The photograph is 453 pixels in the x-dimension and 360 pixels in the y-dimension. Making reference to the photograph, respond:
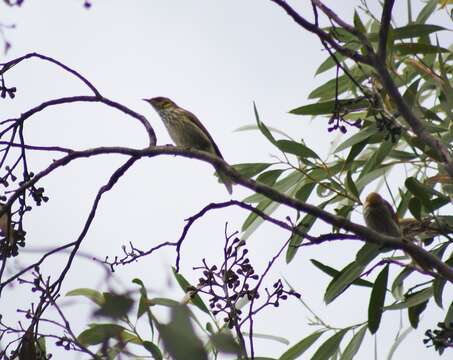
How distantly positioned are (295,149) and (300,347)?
106cm

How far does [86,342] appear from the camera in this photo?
3189 millimetres

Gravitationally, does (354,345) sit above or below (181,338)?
above

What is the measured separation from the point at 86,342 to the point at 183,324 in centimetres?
175

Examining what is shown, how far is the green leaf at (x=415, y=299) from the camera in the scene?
12.4 feet

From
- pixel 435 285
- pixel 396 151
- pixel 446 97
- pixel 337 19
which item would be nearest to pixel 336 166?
pixel 396 151

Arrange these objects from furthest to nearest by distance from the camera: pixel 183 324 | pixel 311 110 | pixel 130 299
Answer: pixel 311 110
pixel 130 299
pixel 183 324

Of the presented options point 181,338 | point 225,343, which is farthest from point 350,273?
point 181,338

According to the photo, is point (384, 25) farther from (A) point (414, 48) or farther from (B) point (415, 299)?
(B) point (415, 299)

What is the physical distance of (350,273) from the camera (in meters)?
3.84

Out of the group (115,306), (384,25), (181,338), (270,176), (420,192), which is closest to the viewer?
(181,338)

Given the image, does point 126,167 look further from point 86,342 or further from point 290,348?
point 290,348

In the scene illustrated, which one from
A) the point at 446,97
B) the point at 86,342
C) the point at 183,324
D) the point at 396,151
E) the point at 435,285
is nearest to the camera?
the point at 183,324

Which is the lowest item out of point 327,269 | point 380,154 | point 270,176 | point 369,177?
point 327,269

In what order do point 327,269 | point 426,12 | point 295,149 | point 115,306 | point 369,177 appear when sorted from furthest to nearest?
point 369,177
point 426,12
point 295,149
point 327,269
point 115,306
